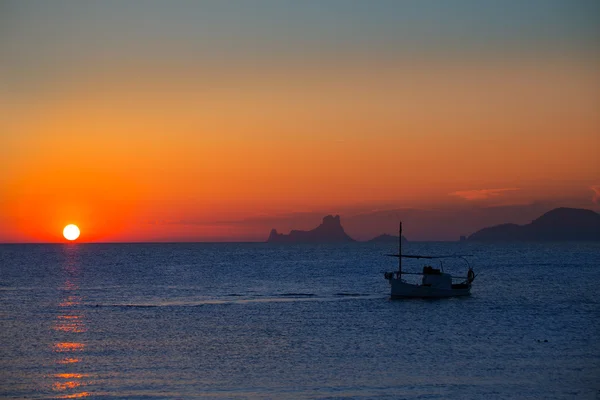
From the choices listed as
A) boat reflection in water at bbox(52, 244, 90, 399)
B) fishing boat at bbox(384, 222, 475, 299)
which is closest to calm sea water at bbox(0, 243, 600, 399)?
boat reflection in water at bbox(52, 244, 90, 399)

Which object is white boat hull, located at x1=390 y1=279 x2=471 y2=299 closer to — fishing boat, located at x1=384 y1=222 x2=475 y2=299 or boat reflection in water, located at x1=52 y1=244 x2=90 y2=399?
fishing boat, located at x1=384 y1=222 x2=475 y2=299

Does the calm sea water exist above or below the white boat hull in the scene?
below

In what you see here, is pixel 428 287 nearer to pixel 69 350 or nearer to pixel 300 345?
pixel 300 345

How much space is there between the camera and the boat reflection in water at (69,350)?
104ft

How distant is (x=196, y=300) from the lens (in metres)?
73.8

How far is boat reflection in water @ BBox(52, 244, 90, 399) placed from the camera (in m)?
31.7

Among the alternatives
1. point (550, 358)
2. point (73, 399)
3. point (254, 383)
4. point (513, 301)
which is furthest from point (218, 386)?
point (513, 301)

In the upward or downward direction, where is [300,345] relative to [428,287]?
downward

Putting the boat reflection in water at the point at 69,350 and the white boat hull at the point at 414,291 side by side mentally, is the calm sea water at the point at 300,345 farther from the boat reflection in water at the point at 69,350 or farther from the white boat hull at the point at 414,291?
the white boat hull at the point at 414,291

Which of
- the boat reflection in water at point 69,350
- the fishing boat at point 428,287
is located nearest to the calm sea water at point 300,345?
the boat reflection in water at point 69,350

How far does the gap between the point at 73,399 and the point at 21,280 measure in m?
85.4

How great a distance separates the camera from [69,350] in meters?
41.8

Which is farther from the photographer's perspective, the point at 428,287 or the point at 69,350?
the point at 428,287

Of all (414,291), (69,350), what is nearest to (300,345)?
(69,350)
